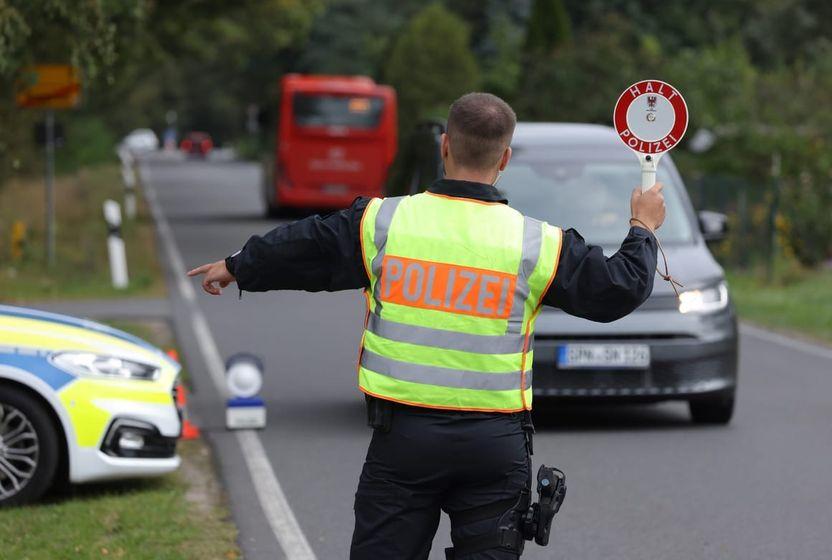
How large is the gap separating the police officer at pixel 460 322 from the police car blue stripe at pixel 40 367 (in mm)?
3896

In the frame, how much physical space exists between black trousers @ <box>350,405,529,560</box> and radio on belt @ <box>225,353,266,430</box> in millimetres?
5999

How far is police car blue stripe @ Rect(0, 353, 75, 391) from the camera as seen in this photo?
829cm

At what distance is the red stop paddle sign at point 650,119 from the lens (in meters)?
5.09

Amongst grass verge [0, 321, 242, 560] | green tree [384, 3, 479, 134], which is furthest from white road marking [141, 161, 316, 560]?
green tree [384, 3, 479, 134]

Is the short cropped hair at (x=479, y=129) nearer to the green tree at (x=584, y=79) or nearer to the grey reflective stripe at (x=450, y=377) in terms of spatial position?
the grey reflective stripe at (x=450, y=377)

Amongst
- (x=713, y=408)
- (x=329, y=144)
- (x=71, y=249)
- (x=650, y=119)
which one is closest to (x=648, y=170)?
(x=650, y=119)

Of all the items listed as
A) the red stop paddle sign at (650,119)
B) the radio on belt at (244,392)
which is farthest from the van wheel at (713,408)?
the red stop paddle sign at (650,119)

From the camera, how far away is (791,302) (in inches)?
811

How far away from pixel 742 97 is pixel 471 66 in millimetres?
34753

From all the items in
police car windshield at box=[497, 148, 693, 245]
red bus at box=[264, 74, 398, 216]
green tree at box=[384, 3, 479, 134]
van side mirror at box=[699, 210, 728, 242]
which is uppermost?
police car windshield at box=[497, 148, 693, 245]

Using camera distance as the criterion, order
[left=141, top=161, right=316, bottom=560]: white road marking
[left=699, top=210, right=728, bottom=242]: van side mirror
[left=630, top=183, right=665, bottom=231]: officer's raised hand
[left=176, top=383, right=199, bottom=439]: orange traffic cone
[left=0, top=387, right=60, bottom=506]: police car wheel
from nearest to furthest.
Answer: [left=630, top=183, right=665, bottom=231]: officer's raised hand → [left=141, top=161, right=316, bottom=560]: white road marking → [left=0, top=387, right=60, bottom=506]: police car wheel → [left=176, top=383, right=199, bottom=439]: orange traffic cone → [left=699, top=210, right=728, bottom=242]: van side mirror

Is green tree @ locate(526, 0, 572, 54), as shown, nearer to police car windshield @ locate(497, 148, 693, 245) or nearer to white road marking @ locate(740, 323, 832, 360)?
white road marking @ locate(740, 323, 832, 360)

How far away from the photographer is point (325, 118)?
37812mm

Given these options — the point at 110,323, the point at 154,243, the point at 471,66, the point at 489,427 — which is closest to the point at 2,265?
the point at 154,243
